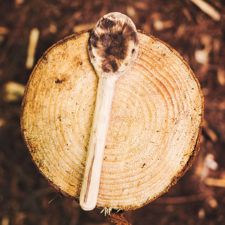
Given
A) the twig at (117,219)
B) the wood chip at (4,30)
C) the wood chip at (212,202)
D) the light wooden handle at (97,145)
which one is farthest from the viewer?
the wood chip at (4,30)

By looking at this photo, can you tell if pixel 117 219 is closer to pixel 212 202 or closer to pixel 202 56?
pixel 212 202

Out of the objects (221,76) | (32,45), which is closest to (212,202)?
(221,76)

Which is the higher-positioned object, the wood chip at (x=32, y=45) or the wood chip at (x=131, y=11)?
the wood chip at (x=131, y=11)

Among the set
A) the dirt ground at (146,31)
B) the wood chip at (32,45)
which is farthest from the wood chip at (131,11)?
the wood chip at (32,45)

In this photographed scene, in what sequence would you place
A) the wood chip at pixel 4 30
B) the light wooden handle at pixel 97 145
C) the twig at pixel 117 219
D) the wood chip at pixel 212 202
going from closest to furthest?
the light wooden handle at pixel 97 145
the twig at pixel 117 219
the wood chip at pixel 212 202
the wood chip at pixel 4 30

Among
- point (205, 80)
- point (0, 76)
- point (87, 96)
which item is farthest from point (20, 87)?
point (205, 80)

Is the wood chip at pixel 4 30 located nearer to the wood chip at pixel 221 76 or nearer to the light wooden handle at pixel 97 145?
the light wooden handle at pixel 97 145
